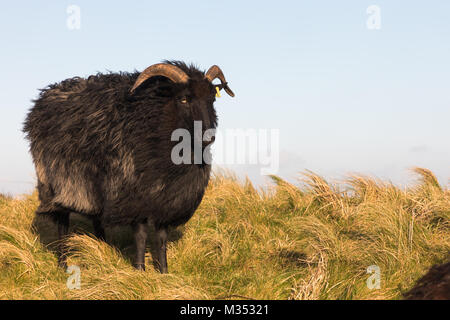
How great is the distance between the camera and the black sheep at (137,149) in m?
6.08

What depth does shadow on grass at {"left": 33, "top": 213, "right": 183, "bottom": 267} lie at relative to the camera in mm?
7441

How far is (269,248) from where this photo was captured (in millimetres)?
6539

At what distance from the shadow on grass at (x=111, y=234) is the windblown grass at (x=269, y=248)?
0.04m

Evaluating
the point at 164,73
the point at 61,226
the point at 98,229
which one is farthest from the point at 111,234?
the point at 164,73

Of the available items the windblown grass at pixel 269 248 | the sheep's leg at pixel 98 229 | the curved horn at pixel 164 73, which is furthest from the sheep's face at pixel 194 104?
the sheep's leg at pixel 98 229

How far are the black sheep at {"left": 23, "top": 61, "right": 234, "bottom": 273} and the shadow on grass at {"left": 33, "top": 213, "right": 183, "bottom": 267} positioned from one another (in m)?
0.72

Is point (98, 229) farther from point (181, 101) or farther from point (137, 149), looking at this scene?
point (181, 101)

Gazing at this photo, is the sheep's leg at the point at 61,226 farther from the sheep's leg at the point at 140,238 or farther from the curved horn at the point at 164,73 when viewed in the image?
the curved horn at the point at 164,73

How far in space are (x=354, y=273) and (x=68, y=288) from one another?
10.9 ft

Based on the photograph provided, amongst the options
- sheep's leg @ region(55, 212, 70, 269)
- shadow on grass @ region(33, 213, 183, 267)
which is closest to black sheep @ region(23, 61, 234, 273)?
sheep's leg @ region(55, 212, 70, 269)

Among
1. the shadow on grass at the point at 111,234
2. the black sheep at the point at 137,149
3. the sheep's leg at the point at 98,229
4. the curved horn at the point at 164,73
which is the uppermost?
the curved horn at the point at 164,73

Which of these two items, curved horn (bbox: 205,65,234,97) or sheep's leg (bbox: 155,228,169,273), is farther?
curved horn (bbox: 205,65,234,97)

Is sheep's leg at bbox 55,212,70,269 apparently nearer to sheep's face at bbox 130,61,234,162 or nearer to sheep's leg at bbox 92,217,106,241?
sheep's leg at bbox 92,217,106,241
